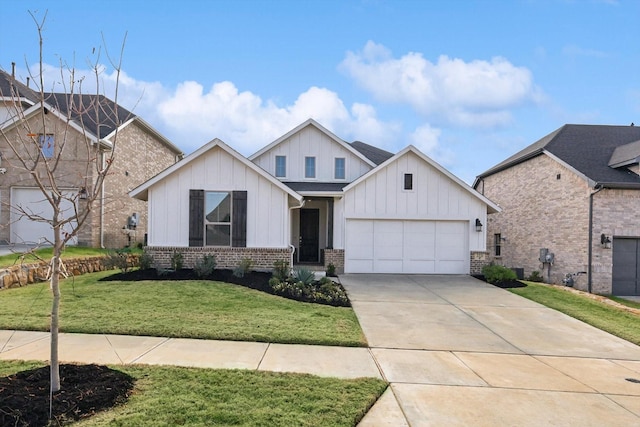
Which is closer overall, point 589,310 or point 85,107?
point 589,310

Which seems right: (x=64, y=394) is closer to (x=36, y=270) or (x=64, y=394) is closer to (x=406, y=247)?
(x=36, y=270)

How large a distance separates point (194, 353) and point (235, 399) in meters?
1.84

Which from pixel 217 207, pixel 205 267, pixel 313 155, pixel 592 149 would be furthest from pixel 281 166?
pixel 592 149

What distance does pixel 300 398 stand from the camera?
412cm

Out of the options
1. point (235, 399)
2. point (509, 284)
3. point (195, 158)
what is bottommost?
point (509, 284)

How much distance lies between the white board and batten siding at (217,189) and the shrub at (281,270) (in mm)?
632

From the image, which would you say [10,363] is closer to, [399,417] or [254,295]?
[399,417]

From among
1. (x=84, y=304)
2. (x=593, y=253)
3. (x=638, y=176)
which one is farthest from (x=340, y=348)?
(x=638, y=176)

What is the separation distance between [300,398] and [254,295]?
19.4 feet

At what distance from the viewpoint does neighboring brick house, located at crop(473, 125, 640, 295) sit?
14.4 meters

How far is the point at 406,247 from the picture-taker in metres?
15.2

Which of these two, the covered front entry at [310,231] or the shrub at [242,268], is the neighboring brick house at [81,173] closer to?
the shrub at [242,268]

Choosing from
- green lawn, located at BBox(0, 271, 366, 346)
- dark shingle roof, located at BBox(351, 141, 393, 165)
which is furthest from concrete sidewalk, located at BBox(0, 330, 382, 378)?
dark shingle roof, located at BBox(351, 141, 393, 165)

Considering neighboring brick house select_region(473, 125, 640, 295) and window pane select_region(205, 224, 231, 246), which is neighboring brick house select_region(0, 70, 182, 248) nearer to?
window pane select_region(205, 224, 231, 246)
